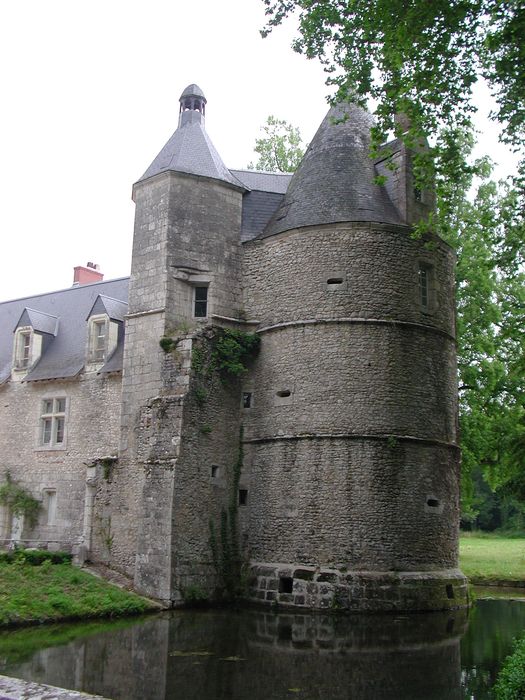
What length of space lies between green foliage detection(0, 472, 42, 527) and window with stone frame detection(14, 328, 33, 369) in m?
3.39

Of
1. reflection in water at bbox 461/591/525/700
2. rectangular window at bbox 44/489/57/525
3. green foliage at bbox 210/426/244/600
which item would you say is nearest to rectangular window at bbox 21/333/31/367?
rectangular window at bbox 44/489/57/525

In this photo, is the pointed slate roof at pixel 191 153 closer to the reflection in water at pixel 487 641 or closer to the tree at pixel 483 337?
the tree at pixel 483 337

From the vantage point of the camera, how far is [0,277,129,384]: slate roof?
73.5 ft

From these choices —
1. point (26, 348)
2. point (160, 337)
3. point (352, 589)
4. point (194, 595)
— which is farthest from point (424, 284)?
point (26, 348)

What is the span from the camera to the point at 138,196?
20.3 m

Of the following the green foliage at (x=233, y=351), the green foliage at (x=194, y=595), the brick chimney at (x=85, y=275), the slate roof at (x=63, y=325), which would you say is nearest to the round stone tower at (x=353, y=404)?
the green foliage at (x=233, y=351)

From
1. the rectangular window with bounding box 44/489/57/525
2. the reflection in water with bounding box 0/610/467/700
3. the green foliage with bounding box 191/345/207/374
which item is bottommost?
the reflection in water with bounding box 0/610/467/700

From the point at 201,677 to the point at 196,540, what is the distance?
7.32m

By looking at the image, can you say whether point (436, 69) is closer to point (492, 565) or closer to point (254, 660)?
point (254, 660)

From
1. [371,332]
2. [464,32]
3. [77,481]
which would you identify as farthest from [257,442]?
[464,32]

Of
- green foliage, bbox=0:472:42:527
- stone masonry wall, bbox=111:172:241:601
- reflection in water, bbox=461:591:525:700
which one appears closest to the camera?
reflection in water, bbox=461:591:525:700

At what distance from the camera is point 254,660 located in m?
11.3

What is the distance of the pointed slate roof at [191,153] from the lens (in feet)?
65.9

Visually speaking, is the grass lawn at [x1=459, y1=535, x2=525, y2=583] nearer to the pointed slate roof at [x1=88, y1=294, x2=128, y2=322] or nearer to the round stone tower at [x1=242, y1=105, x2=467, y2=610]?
the round stone tower at [x1=242, y1=105, x2=467, y2=610]
